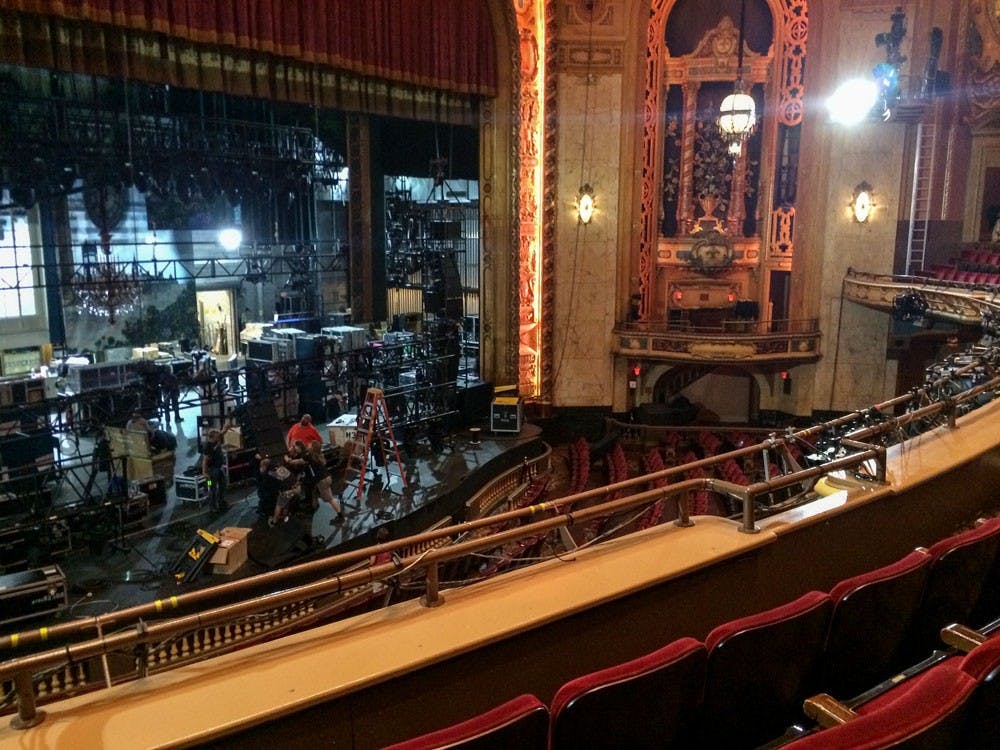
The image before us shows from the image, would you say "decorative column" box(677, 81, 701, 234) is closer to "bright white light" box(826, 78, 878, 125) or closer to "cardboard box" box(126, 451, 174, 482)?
"bright white light" box(826, 78, 878, 125)

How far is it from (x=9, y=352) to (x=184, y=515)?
8826mm

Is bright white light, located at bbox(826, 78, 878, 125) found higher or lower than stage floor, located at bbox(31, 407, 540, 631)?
higher

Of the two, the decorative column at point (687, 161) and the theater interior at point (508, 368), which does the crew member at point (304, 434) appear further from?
the decorative column at point (687, 161)

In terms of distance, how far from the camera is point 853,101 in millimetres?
14156

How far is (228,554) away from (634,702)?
6.16 meters

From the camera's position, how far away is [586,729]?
1.87 m

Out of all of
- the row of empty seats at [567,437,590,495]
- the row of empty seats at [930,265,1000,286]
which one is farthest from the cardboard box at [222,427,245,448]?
the row of empty seats at [930,265,1000,286]

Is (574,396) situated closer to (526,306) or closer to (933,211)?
(526,306)

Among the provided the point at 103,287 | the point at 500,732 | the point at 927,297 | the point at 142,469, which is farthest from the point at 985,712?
the point at 103,287

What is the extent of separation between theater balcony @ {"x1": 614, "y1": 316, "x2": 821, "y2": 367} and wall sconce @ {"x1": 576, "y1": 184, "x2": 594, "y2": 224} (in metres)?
2.14

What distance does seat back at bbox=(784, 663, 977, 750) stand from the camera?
161 cm

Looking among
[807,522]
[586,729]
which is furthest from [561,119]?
[586,729]

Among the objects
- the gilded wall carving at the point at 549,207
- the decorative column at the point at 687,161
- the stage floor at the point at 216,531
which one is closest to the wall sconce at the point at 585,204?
the gilded wall carving at the point at 549,207

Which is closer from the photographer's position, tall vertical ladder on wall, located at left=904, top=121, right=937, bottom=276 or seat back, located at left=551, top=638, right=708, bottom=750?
seat back, located at left=551, top=638, right=708, bottom=750
